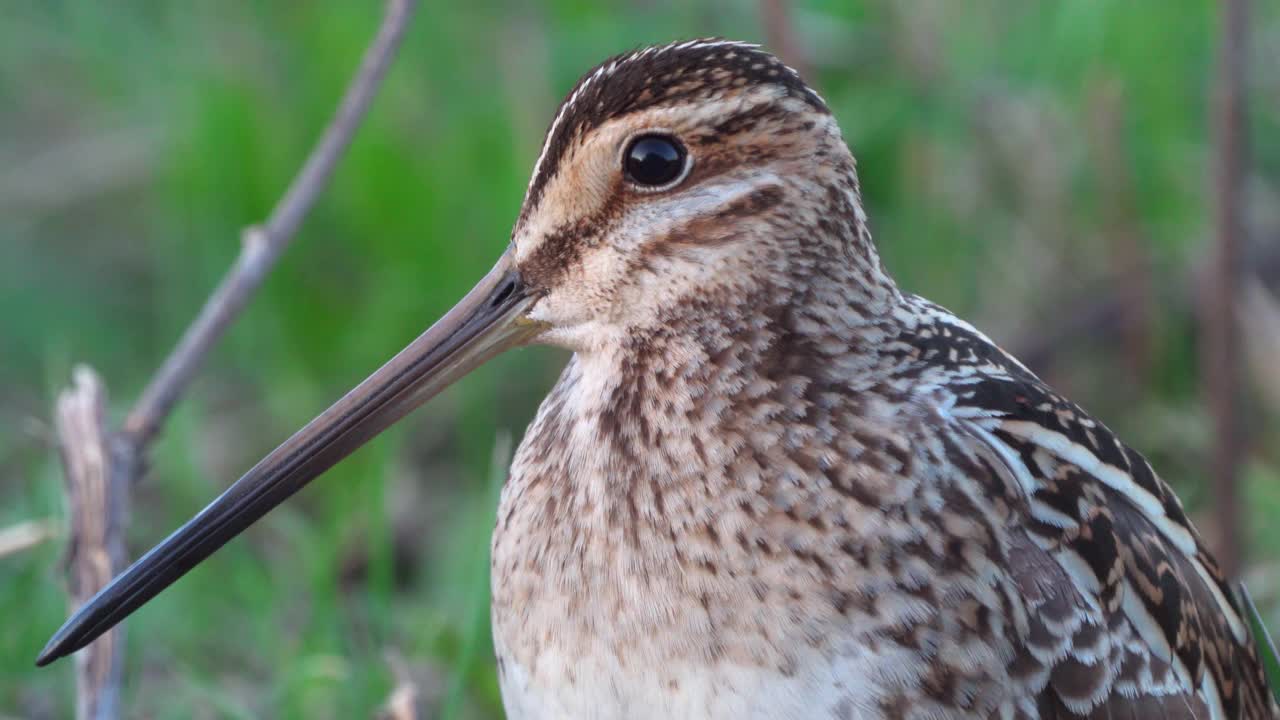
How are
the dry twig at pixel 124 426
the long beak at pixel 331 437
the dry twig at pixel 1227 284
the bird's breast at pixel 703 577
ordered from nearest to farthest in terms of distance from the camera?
the bird's breast at pixel 703 577, the long beak at pixel 331 437, the dry twig at pixel 124 426, the dry twig at pixel 1227 284

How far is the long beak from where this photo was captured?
2.23 m

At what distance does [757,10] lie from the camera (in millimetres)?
4590

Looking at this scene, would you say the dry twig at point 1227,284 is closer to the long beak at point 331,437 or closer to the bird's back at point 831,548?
the bird's back at point 831,548

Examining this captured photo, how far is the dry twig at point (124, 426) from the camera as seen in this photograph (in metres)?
2.57

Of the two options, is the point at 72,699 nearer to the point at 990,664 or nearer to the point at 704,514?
the point at 704,514

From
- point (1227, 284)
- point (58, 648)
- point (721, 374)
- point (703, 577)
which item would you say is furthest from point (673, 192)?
point (1227, 284)

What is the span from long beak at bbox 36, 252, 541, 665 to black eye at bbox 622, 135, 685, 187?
21 cm

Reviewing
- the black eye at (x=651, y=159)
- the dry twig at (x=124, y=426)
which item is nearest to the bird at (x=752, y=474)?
the black eye at (x=651, y=159)

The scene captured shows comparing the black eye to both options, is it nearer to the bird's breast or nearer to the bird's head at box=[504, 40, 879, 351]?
the bird's head at box=[504, 40, 879, 351]

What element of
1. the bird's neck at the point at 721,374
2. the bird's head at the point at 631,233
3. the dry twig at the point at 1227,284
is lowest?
the dry twig at the point at 1227,284

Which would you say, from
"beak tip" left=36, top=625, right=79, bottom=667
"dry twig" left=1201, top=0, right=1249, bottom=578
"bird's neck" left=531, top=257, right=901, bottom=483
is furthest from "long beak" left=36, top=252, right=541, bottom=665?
"dry twig" left=1201, top=0, right=1249, bottom=578

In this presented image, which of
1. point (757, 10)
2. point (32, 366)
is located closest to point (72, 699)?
point (32, 366)

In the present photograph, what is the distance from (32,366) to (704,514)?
3.15 m

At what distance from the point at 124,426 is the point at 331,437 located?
1.91 feet
